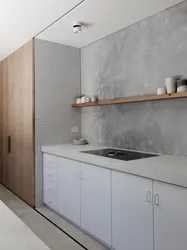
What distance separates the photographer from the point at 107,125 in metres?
3.11

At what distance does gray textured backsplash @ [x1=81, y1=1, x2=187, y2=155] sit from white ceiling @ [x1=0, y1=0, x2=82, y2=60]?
2.75 ft

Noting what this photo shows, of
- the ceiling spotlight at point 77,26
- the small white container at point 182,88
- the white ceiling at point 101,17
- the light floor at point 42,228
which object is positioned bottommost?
the light floor at point 42,228

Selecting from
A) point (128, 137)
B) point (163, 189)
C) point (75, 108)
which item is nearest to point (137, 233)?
point (163, 189)

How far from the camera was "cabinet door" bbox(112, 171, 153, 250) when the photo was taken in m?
1.68

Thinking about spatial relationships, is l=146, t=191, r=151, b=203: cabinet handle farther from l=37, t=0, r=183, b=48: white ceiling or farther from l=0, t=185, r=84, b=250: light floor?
l=37, t=0, r=183, b=48: white ceiling

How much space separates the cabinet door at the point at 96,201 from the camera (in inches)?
81.3

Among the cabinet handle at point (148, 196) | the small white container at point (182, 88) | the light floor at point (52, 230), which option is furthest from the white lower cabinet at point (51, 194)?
the small white container at point (182, 88)

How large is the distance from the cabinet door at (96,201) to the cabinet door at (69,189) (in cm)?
10

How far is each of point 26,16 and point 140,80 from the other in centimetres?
150

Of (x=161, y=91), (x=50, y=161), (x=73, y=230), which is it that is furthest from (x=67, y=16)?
(x=73, y=230)

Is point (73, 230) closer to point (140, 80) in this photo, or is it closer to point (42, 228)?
point (42, 228)

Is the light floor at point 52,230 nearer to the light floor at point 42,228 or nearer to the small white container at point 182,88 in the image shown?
the light floor at point 42,228

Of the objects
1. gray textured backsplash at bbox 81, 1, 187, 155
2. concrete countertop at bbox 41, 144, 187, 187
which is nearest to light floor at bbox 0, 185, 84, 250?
concrete countertop at bbox 41, 144, 187, 187

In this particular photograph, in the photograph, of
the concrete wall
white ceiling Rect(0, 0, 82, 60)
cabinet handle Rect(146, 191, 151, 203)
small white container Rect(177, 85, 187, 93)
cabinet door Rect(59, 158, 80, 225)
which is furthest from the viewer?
the concrete wall
